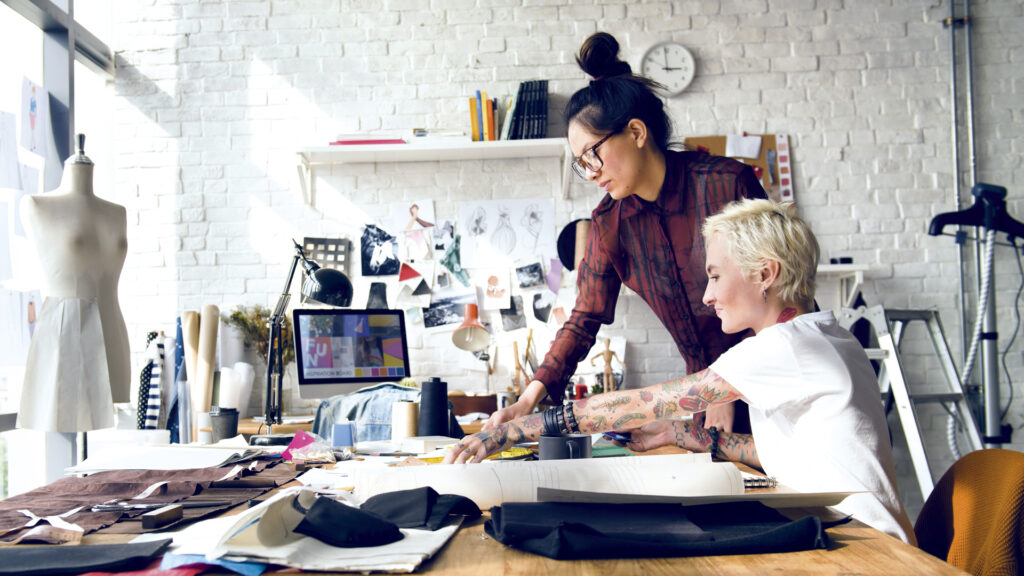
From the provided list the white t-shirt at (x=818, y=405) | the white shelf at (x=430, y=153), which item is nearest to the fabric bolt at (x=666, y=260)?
the white t-shirt at (x=818, y=405)

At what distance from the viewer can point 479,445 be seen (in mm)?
1337

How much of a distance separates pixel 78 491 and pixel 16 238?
222 centimetres

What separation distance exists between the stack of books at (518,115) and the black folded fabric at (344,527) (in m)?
2.89

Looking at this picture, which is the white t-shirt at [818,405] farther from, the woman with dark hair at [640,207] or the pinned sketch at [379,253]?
the pinned sketch at [379,253]

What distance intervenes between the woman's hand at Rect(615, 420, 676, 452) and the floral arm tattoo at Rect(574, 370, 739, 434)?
15.3 inches

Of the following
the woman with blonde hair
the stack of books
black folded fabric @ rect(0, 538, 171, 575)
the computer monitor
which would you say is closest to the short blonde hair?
the woman with blonde hair

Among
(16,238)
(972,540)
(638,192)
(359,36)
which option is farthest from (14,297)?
(972,540)

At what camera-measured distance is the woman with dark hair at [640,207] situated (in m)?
1.94

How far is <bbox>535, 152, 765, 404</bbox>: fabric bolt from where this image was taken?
6.46 ft

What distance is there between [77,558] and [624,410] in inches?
34.9

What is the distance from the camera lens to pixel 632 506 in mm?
957

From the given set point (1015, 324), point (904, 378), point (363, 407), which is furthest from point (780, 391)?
point (1015, 324)

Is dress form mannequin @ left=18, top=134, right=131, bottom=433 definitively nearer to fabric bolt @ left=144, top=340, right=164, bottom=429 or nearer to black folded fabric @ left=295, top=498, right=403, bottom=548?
fabric bolt @ left=144, top=340, right=164, bottom=429

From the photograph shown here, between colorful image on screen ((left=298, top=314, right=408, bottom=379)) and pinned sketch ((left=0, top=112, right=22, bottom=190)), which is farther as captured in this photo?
pinned sketch ((left=0, top=112, right=22, bottom=190))
